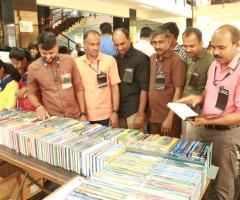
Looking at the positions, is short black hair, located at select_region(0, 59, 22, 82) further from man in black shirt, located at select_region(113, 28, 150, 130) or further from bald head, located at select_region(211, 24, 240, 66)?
bald head, located at select_region(211, 24, 240, 66)

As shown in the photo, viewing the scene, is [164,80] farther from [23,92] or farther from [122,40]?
[23,92]

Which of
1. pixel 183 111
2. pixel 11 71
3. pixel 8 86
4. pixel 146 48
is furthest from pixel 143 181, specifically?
pixel 146 48

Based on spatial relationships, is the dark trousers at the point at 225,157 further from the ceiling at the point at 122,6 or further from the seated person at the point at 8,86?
the ceiling at the point at 122,6

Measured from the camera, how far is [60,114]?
245cm

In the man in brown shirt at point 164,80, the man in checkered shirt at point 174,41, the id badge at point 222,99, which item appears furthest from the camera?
the man in checkered shirt at point 174,41

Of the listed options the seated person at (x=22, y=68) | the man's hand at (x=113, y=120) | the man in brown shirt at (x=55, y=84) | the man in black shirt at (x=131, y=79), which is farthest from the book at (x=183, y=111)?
the seated person at (x=22, y=68)

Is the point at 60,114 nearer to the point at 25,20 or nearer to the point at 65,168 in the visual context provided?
the point at 65,168

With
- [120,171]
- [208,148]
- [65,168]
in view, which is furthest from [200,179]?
[65,168]

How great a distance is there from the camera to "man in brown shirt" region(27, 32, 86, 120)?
2373mm

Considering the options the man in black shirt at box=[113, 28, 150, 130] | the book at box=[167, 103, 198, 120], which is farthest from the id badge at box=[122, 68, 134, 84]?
the book at box=[167, 103, 198, 120]

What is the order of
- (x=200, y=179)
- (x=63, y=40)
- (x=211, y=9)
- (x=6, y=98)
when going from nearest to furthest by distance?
(x=200, y=179) → (x=6, y=98) → (x=63, y=40) → (x=211, y=9)

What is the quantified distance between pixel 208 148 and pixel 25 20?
4.48 meters

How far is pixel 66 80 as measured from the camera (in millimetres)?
2396

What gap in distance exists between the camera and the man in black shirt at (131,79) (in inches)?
100
